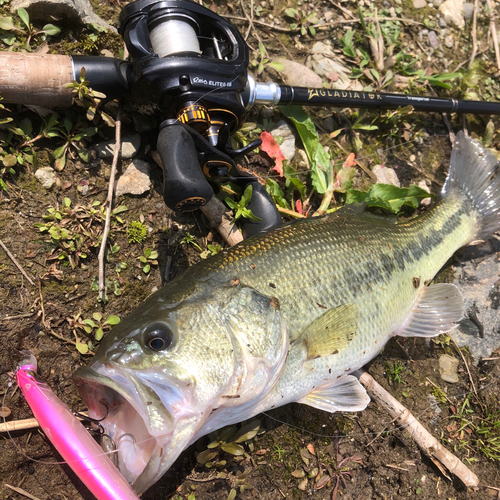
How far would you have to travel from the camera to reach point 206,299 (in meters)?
2.18

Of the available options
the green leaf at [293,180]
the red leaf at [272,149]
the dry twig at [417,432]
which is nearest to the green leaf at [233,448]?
the dry twig at [417,432]

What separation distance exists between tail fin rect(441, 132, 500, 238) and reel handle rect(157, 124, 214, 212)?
2.46 meters

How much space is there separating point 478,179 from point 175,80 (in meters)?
2.88

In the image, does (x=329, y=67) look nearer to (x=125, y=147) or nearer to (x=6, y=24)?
(x=125, y=147)

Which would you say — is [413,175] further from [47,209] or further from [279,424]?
[47,209]

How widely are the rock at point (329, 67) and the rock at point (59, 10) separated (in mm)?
1964

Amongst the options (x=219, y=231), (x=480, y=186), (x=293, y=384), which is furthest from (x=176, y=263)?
(x=480, y=186)

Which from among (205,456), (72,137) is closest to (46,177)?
(72,137)

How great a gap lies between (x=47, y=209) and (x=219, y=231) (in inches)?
48.6

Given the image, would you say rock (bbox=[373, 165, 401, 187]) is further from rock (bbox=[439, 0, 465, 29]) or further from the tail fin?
rock (bbox=[439, 0, 465, 29])

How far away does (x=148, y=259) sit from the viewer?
9.67 feet

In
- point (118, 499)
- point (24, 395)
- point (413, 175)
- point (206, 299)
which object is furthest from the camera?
point (413, 175)

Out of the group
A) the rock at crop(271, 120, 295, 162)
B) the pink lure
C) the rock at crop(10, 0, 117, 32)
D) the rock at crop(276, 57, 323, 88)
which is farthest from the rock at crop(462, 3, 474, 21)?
the pink lure

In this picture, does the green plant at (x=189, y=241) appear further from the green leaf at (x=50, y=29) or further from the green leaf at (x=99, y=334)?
the green leaf at (x=50, y=29)
